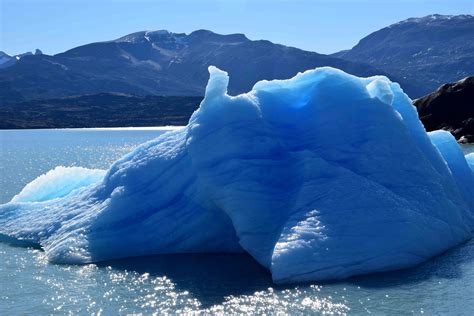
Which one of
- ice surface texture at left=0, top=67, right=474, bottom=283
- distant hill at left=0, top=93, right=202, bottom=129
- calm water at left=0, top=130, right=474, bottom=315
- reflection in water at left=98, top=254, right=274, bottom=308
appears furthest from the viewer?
distant hill at left=0, top=93, right=202, bottom=129

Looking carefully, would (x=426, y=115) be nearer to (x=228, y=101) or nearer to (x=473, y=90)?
(x=473, y=90)

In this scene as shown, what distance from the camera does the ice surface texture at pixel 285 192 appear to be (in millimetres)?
12016

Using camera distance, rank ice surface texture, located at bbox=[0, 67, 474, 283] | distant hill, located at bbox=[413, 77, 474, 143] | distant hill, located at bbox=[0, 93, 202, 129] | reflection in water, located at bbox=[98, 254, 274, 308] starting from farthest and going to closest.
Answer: distant hill, located at bbox=[0, 93, 202, 129] < distant hill, located at bbox=[413, 77, 474, 143] < ice surface texture, located at bbox=[0, 67, 474, 283] < reflection in water, located at bbox=[98, 254, 274, 308]

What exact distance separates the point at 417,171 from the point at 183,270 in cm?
632

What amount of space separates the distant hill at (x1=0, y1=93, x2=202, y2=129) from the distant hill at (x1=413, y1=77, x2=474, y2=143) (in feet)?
243

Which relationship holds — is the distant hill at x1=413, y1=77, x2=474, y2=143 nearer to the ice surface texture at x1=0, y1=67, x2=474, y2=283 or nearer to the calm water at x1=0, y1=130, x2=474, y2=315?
the ice surface texture at x1=0, y1=67, x2=474, y2=283

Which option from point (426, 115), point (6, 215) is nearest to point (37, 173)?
point (6, 215)

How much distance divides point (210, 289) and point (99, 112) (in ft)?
447

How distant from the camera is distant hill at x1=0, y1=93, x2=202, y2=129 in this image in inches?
5025

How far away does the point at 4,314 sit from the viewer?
9.82m

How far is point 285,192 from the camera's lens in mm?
13250

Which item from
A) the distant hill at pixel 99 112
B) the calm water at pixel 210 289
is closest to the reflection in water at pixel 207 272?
the calm water at pixel 210 289

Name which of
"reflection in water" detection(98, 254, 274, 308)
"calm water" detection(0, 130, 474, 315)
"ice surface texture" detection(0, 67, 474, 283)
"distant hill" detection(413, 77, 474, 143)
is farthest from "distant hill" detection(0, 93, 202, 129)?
"calm water" detection(0, 130, 474, 315)

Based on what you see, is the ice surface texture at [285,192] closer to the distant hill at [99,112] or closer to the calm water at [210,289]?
the calm water at [210,289]
